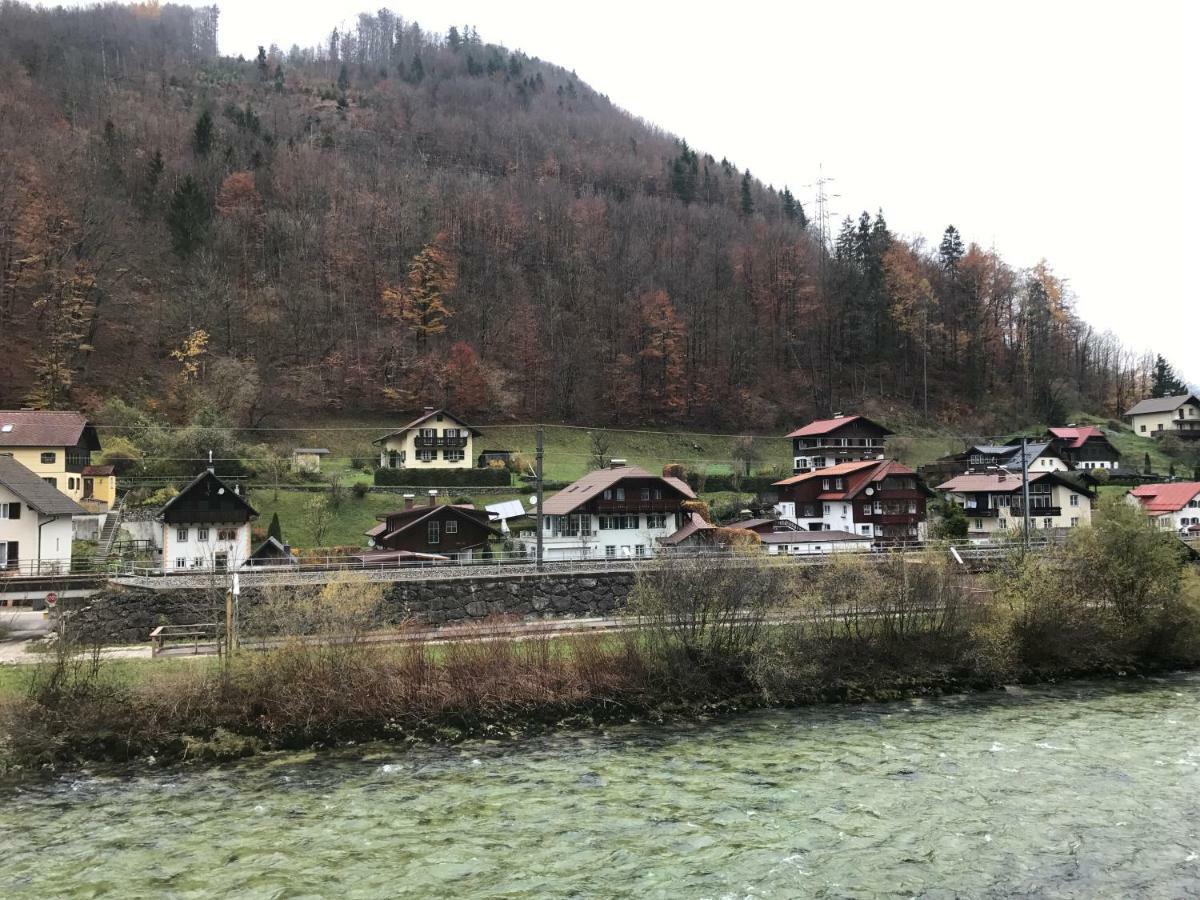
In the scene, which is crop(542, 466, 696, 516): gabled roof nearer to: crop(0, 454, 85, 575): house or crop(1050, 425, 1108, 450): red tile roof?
crop(0, 454, 85, 575): house

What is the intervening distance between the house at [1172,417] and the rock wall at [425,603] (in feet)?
254

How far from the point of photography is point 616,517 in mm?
45156

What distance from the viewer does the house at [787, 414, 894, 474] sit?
67.4 metres

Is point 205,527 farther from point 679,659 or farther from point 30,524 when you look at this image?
Result: point 679,659

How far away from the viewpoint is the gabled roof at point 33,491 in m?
34.8

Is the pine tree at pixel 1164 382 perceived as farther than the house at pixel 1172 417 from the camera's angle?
Yes

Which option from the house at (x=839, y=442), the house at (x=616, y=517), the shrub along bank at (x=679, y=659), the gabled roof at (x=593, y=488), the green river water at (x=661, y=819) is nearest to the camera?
the green river water at (x=661, y=819)

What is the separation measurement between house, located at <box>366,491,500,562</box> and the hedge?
1147 cm

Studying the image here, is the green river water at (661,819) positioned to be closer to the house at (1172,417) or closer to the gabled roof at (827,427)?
the gabled roof at (827,427)


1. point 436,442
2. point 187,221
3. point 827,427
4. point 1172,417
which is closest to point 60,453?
point 436,442

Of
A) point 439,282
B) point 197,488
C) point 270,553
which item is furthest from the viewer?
point 439,282

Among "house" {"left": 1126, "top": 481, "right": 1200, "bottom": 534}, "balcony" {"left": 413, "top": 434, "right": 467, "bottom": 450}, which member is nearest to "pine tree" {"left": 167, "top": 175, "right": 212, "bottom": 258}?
"balcony" {"left": 413, "top": 434, "right": 467, "bottom": 450}

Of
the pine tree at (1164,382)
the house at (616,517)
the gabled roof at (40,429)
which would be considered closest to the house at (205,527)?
the gabled roof at (40,429)

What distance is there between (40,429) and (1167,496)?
73.6 metres
